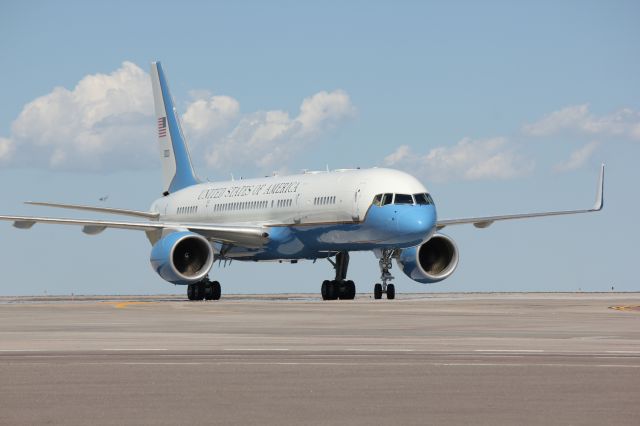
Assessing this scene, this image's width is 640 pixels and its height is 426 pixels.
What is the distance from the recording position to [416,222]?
44.8 metres

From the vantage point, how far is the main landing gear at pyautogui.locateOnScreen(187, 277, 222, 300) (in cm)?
5166

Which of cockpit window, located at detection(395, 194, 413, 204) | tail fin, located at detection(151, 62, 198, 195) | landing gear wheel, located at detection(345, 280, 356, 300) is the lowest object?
landing gear wheel, located at detection(345, 280, 356, 300)

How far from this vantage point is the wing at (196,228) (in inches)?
1976

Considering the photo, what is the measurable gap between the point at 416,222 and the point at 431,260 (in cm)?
607

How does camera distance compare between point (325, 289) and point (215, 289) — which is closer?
point (325, 289)

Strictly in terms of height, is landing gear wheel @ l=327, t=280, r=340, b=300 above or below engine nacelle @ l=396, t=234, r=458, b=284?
below

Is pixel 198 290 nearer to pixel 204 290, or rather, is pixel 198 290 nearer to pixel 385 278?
pixel 204 290

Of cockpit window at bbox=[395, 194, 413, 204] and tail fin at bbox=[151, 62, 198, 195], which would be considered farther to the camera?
tail fin at bbox=[151, 62, 198, 195]

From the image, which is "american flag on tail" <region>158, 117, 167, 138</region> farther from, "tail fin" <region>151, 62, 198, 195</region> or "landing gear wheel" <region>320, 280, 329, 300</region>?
"landing gear wheel" <region>320, 280, 329, 300</region>

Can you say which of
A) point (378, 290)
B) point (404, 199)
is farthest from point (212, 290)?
point (404, 199)
